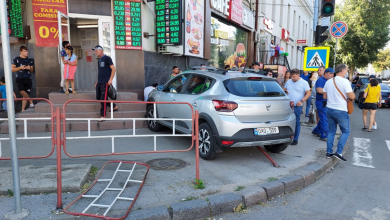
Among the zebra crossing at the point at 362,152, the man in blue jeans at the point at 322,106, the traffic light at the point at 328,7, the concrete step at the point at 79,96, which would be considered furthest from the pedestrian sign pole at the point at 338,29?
the concrete step at the point at 79,96

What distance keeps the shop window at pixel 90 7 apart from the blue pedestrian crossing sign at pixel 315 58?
6440 millimetres

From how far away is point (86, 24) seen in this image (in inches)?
375

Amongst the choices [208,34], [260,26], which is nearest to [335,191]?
[208,34]

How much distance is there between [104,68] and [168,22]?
3.58 m

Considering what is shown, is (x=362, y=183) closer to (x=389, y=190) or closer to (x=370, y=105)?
(x=389, y=190)

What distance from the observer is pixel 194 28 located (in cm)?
1182

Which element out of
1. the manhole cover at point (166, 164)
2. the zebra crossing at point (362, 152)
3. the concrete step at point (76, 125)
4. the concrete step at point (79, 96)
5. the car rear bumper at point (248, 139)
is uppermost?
the concrete step at point (79, 96)

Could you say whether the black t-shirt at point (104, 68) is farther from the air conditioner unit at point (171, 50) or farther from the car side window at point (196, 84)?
the air conditioner unit at point (171, 50)

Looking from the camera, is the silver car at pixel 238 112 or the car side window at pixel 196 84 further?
the car side window at pixel 196 84

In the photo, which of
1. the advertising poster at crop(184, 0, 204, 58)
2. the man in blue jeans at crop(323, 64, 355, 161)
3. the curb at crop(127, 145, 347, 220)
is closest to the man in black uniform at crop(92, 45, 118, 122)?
the curb at crop(127, 145, 347, 220)

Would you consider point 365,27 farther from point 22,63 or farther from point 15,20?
point 22,63

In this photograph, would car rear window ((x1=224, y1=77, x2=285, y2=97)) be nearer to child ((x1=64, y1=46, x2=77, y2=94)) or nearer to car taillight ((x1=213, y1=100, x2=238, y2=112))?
car taillight ((x1=213, y1=100, x2=238, y2=112))

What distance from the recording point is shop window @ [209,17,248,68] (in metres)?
14.5

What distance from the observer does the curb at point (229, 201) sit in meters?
3.28
